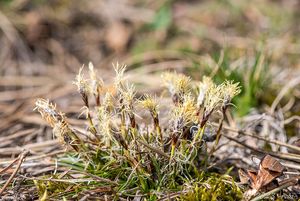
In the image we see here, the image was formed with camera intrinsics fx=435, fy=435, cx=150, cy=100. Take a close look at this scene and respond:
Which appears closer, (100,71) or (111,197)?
(111,197)

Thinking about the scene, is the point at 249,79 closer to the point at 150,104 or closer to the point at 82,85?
the point at 150,104

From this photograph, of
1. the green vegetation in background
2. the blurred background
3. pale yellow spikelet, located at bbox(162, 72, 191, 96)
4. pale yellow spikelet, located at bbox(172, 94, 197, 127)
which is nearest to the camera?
pale yellow spikelet, located at bbox(172, 94, 197, 127)

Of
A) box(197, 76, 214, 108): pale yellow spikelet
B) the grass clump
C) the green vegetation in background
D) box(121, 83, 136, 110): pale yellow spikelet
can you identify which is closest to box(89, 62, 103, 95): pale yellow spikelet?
the grass clump

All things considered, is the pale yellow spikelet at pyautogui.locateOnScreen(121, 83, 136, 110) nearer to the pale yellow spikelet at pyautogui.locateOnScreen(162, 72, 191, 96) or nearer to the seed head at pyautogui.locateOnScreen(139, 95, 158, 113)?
the seed head at pyautogui.locateOnScreen(139, 95, 158, 113)

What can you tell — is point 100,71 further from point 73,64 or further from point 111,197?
A: point 111,197

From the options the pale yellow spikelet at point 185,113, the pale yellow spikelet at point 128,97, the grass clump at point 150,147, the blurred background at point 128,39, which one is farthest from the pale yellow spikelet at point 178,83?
the blurred background at point 128,39

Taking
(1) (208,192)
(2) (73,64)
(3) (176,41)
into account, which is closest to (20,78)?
(2) (73,64)

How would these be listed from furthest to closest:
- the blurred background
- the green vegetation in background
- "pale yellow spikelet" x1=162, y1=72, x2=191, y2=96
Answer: the blurred background < the green vegetation in background < "pale yellow spikelet" x1=162, y1=72, x2=191, y2=96
